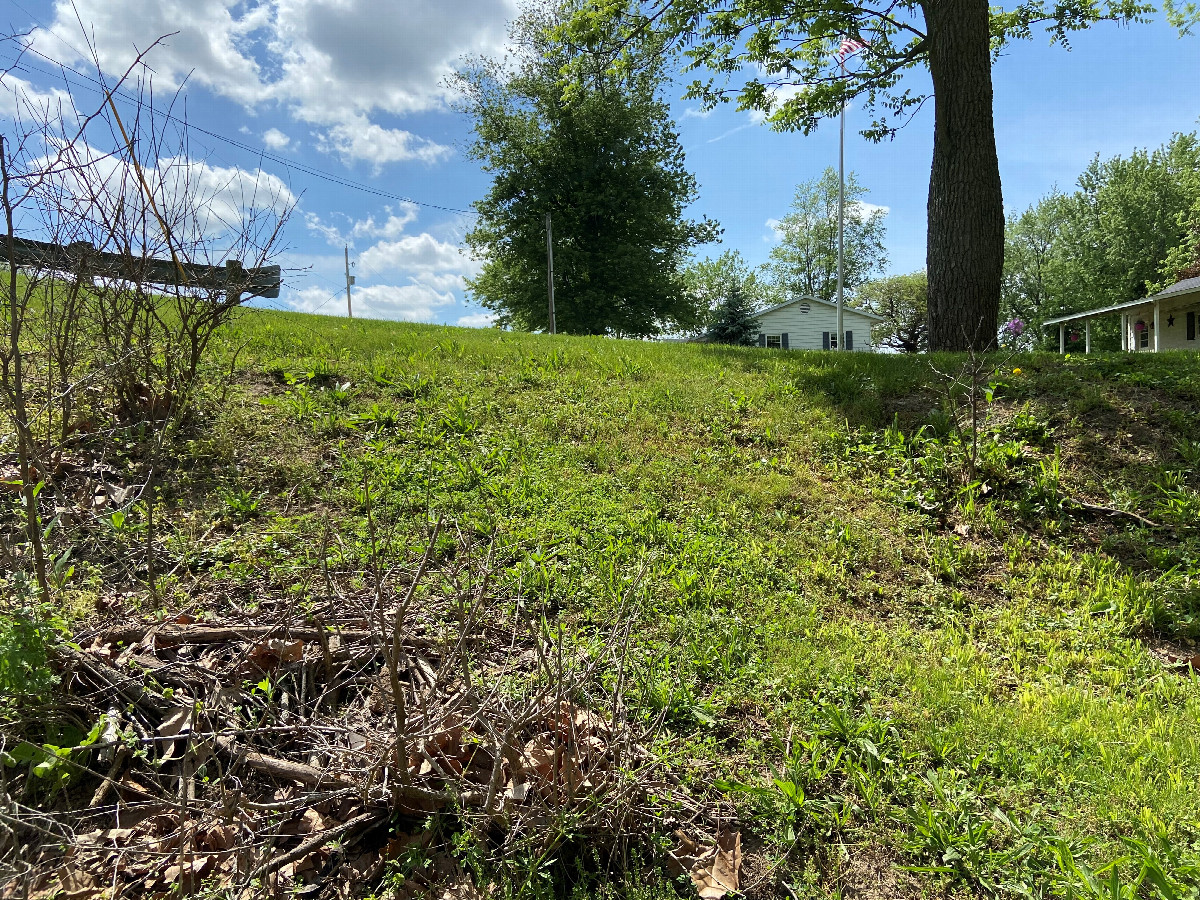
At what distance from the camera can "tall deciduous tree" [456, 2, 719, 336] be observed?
23219mm

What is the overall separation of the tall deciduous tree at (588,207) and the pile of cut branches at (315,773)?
21.2m

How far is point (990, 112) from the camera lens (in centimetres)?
710

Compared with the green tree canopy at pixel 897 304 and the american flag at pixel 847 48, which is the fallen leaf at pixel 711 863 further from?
the green tree canopy at pixel 897 304

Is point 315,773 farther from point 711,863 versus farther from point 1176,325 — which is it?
point 1176,325

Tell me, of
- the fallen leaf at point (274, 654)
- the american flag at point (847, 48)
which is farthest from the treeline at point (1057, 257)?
the fallen leaf at point (274, 654)

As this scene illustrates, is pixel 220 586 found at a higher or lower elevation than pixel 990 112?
lower

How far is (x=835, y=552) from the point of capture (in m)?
3.85

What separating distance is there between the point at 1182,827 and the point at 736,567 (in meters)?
2.01

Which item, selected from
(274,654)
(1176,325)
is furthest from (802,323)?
(274,654)

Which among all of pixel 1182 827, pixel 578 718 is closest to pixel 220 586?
pixel 578 718

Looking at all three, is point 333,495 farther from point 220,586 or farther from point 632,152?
point 632,152

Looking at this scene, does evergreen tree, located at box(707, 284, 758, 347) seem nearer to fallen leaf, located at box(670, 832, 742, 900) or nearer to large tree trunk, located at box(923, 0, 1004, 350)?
large tree trunk, located at box(923, 0, 1004, 350)

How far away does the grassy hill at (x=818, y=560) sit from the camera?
6.89 ft

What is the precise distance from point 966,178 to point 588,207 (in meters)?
18.0
